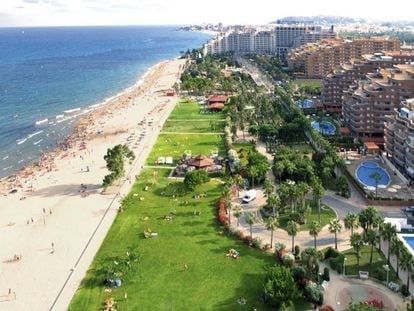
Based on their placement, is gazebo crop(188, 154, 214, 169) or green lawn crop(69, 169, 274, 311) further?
gazebo crop(188, 154, 214, 169)

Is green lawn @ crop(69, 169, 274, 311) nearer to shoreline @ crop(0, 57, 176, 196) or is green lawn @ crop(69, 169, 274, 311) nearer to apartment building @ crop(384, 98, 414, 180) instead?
shoreline @ crop(0, 57, 176, 196)

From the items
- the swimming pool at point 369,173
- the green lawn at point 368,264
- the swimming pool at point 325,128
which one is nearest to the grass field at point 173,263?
the green lawn at point 368,264

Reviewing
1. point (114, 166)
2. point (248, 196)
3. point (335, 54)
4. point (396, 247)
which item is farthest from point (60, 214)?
point (335, 54)

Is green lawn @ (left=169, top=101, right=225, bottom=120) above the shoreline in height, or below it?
above

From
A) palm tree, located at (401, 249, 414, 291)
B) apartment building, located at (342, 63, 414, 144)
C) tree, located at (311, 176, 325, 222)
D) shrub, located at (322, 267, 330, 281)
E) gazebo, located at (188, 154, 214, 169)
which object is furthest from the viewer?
apartment building, located at (342, 63, 414, 144)

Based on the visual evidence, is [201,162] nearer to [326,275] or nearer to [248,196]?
[248,196]

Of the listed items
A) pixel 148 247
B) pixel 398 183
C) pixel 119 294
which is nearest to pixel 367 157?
pixel 398 183

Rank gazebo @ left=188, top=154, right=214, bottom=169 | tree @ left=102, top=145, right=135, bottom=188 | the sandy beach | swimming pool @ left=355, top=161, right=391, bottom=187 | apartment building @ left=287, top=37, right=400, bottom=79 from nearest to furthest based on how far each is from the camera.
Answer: the sandy beach
swimming pool @ left=355, top=161, right=391, bottom=187
tree @ left=102, top=145, right=135, bottom=188
gazebo @ left=188, top=154, right=214, bottom=169
apartment building @ left=287, top=37, right=400, bottom=79

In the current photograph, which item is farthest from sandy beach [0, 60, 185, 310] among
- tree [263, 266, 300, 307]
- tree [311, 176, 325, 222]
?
tree [311, 176, 325, 222]

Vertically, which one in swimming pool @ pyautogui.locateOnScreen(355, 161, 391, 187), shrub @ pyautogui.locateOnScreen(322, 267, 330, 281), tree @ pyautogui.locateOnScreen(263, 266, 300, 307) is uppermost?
tree @ pyautogui.locateOnScreen(263, 266, 300, 307)
